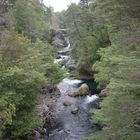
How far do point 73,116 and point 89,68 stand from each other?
15728 millimetres

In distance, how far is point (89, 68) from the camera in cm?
4091

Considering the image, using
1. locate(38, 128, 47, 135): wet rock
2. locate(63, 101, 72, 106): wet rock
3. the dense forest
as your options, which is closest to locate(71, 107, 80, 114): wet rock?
locate(63, 101, 72, 106): wet rock

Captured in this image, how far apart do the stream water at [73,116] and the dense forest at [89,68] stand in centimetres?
120

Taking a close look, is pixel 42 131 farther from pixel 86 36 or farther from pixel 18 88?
pixel 86 36

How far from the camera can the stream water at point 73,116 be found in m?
22.2

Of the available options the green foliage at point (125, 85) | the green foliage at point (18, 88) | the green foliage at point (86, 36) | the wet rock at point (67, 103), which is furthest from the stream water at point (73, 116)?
the green foliage at point (125, 85)

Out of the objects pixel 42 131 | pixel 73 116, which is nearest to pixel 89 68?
pixel 73 116

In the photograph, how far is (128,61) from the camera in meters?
10.6

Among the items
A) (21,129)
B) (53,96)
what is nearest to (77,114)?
(53,96)

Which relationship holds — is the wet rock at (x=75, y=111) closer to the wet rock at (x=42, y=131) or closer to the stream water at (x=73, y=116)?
the stream water at (x=73, y=116)

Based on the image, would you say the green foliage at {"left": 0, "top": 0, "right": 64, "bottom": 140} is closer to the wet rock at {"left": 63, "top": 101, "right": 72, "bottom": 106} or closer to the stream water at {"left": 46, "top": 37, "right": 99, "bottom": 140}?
the stream water at {"left": 46, "top": 37, "right": 99, "bottom": 140}

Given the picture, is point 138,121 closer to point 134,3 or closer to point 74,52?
point 134,3

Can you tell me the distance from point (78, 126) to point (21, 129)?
→ 5647mm

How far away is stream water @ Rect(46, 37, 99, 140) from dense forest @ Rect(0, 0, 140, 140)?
1202 millimetres
